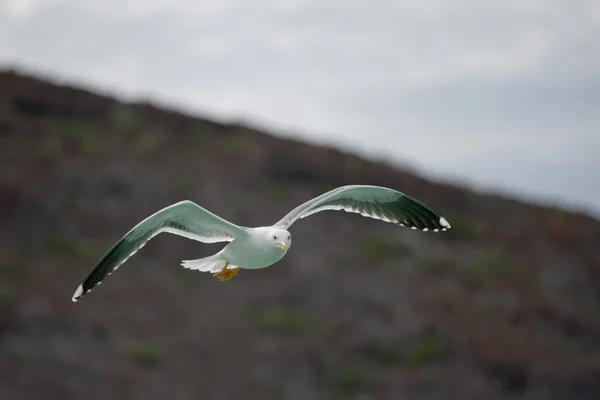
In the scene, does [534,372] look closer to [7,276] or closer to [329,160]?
[329,160]

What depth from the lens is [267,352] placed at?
2070cm

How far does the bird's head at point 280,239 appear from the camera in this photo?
8.20 metres

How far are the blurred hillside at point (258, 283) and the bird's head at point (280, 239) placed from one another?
11.4 metres

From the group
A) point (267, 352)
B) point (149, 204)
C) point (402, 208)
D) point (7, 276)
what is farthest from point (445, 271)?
point (402, 208)

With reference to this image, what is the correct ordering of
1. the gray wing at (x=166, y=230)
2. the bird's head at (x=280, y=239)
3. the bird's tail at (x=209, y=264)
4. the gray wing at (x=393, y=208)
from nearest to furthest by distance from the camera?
1. the bird's head at (x=280, y=239)
2. the gray wing at (x=166, y=230)
3. the bird's tail at (x=209, y=264)
4. the gray wing at (x=393, y=208)

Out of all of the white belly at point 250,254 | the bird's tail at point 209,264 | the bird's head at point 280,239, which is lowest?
the bird's tail at point 209,264

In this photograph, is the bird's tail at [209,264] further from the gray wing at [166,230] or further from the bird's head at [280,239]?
the bird's head at [280,239]

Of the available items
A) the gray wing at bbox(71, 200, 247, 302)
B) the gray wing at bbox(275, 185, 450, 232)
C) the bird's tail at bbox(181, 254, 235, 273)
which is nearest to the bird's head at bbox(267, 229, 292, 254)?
the gray wing at bbox(71, 200, 247, 302)

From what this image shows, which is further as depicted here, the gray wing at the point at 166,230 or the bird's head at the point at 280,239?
the gray wing at the point at 166,230

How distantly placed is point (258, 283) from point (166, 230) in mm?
14614

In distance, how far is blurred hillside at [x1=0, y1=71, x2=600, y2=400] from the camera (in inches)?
792

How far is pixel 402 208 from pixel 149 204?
593 inches

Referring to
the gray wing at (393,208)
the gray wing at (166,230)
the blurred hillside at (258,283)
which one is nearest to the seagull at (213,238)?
the gray wing at (166,230)

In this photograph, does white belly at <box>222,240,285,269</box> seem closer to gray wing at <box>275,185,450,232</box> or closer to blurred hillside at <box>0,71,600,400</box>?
gray wing at <box>275,185,450,232</box>
